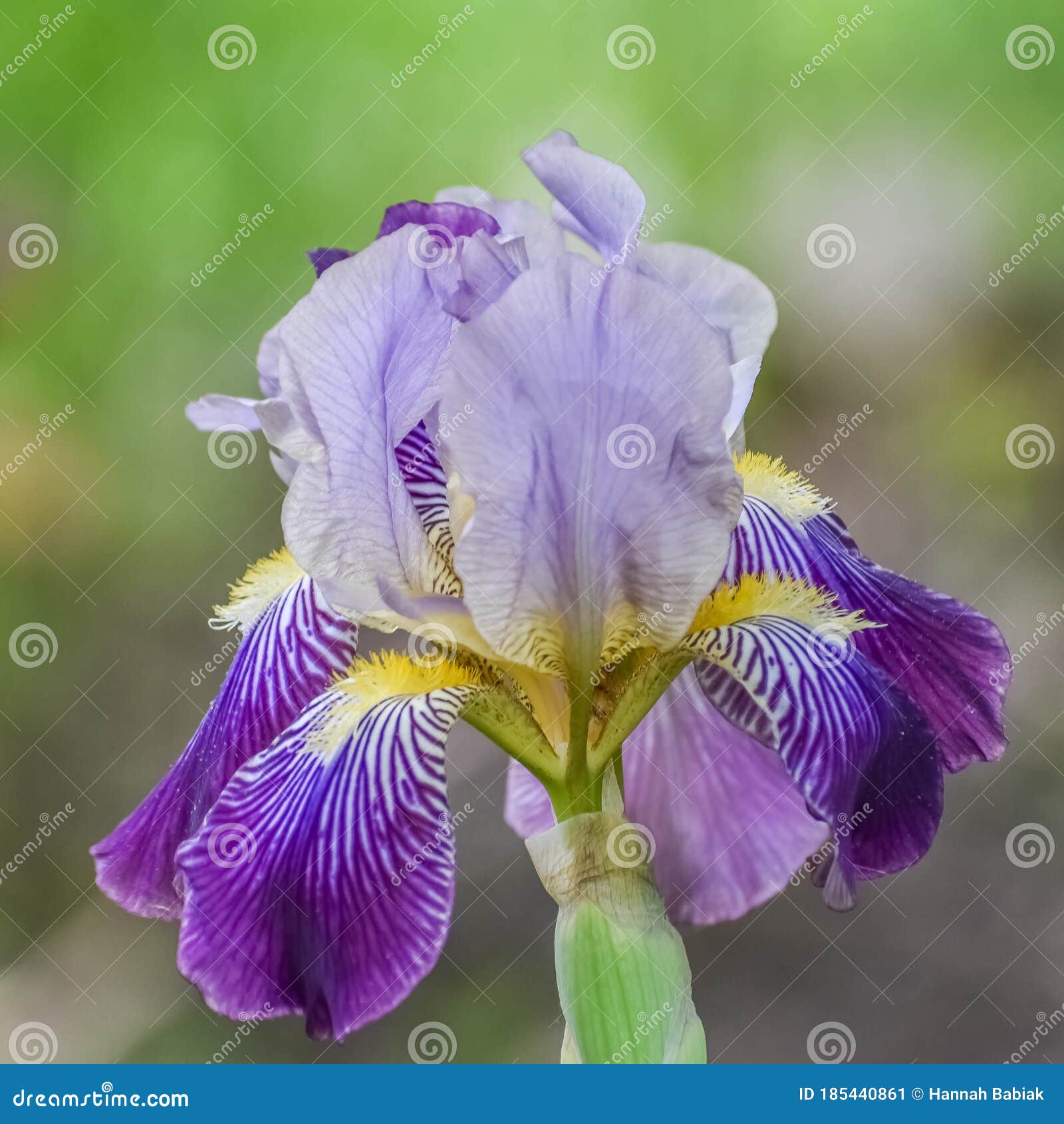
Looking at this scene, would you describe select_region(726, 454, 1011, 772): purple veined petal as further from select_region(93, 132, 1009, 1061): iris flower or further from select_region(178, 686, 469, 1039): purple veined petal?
select_region(178, 686, 469, 1039): purple veined petal

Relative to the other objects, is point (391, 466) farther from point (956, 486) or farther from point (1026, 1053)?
point (1026, 1053)

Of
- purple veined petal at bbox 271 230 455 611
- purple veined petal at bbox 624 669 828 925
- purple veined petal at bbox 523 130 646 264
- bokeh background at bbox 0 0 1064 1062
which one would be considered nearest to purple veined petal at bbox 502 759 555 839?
purple veined petal at bbox 624 669 828 925

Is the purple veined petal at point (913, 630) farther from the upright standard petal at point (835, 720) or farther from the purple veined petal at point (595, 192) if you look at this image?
the purple veined petal at point (595, 192)

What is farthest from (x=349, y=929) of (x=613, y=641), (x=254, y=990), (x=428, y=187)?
(x=428, y=187)

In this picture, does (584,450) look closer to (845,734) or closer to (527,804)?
(845,734)

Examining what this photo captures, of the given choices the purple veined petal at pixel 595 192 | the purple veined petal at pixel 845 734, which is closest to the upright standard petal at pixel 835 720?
the purple veined petal at pixel 845 734

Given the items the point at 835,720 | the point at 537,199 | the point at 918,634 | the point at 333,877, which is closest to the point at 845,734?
the point at 835,720
